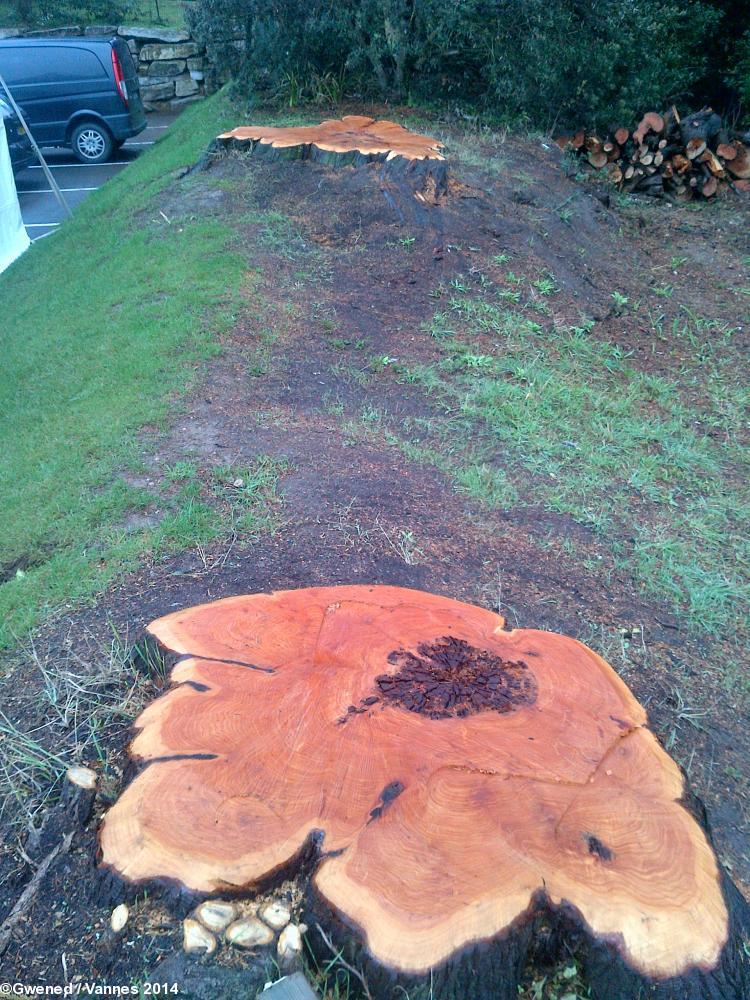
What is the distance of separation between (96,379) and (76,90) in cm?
1002

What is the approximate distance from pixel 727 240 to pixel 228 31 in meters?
5.92

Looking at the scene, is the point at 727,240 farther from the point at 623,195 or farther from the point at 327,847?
the point at 327,847

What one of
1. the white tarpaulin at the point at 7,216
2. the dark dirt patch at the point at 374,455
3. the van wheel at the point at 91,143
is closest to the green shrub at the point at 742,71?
the dark dirt patch at the point at 374,455

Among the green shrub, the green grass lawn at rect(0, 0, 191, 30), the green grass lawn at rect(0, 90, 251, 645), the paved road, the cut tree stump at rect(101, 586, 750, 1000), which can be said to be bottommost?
the paved road

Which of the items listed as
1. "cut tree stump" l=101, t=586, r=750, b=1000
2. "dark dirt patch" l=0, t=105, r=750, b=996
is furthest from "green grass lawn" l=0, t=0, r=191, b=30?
"cut tree stump" l=101, t=586, r=750, b=1000

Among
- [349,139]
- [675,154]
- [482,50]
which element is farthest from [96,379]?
[675,154]

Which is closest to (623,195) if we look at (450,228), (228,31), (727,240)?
(727,240)

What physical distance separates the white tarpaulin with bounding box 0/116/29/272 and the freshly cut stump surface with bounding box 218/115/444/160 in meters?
2.94

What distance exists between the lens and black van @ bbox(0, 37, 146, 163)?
12406 millimetres

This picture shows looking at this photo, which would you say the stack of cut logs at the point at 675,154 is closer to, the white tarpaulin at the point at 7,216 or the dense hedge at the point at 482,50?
the dense hedge at the point at 482,50

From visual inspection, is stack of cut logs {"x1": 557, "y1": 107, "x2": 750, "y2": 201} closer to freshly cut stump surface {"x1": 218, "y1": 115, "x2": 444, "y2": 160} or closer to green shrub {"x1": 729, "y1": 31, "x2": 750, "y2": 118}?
green shrub {"x1": 729, "y1": 31, "x2": 750, "y2": 118}

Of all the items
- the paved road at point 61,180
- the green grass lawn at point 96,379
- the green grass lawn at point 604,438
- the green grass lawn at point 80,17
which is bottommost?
the paved road at point 61,180

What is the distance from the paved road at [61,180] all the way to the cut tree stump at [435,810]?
9770mm

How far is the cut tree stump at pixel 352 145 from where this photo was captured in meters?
6.41
